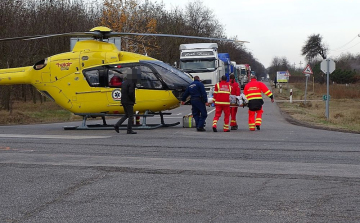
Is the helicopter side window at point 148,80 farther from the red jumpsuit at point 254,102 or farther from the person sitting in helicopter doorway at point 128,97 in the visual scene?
the red jumpsuit at point 254,102

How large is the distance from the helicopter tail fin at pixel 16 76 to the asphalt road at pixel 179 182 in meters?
5.48

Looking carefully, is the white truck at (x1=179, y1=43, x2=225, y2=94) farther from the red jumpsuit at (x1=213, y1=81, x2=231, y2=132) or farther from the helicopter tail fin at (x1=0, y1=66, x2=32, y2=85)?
the red jumpsuit at (x1=213, y1=81, x2=231, y2=132)

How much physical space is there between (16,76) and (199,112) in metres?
6.21

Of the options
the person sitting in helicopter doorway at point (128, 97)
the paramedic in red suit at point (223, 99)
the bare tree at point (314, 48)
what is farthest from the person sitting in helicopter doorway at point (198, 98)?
the bare tree at point (314, 48)

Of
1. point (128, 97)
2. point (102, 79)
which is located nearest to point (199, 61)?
point (102, 79)

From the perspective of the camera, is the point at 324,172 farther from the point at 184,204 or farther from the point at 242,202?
the point at 184,204

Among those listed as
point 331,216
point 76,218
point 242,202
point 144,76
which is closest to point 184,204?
point 242,202

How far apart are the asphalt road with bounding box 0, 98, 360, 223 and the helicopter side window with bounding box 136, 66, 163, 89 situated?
14.2 ft

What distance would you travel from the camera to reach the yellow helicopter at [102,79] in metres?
16.2

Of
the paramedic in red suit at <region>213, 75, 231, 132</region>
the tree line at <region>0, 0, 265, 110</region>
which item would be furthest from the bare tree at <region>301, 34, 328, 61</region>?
the paramedic in red suit at <region>213, 75, 231, 132</region>

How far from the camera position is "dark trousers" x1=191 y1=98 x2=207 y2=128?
15.8 meters

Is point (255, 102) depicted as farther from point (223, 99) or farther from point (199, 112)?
point (199, 112)

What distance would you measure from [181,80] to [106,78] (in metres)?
2.37

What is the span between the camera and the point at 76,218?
5.76 meters
